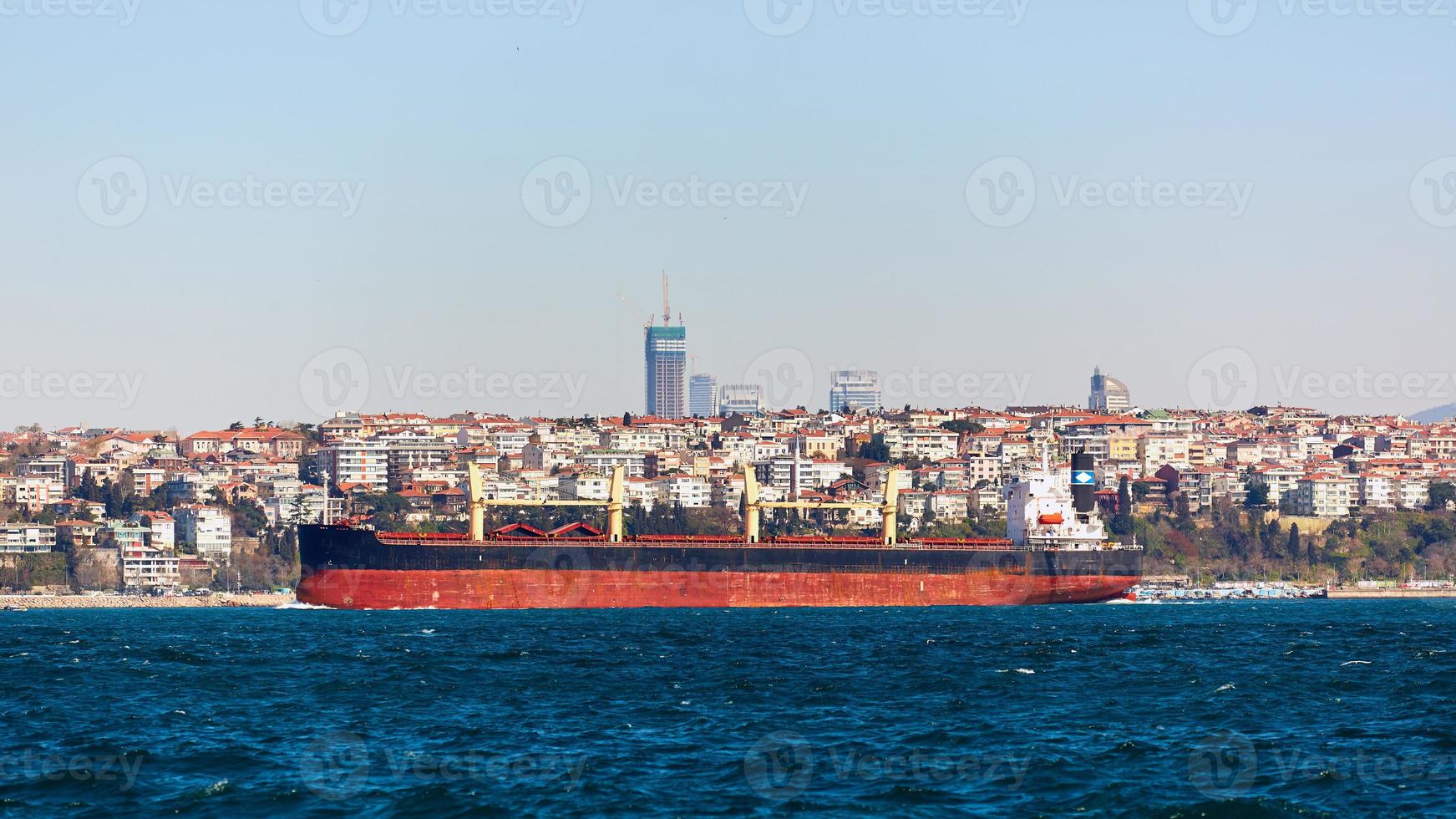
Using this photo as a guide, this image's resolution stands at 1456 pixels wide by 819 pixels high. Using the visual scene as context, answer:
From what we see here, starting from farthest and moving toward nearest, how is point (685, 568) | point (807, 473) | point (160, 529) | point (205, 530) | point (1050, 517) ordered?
1. point (807, 473)
2. point (205, 530)
3. point (160, 529)
4. point (1050, 517)
5. point (685, 568)

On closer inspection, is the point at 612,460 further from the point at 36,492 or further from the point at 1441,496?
the point at 1441,496

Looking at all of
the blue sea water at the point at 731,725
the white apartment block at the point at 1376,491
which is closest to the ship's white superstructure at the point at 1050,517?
the blue sea water at the point at 731,725

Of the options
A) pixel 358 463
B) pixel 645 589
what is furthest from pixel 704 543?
pixel 358 463

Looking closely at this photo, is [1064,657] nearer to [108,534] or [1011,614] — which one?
[1011,614]

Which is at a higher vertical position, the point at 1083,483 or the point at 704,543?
the point at 1083,483

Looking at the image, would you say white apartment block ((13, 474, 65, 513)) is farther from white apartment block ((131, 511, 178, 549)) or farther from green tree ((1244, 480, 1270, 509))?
green tree ((1244, 480, 1270, 509))

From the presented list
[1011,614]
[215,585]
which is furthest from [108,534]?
[1011,614]

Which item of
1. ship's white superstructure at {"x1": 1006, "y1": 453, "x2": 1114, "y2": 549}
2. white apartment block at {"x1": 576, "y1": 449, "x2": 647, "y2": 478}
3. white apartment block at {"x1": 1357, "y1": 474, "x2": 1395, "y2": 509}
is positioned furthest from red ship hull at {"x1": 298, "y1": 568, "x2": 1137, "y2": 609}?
white apartment block at {"x1": 576, "y1": 449, "x2": 647, "y2": 478}

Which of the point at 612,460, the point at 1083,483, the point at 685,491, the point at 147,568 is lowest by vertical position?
the point at 147,568
